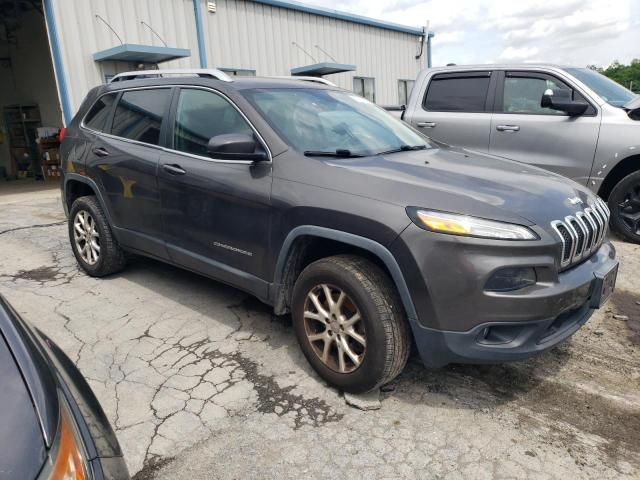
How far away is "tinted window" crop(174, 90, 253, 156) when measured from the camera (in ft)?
11.0

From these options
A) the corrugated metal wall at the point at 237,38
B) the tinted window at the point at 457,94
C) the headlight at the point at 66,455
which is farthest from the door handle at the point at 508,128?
the corrugated metal wall at the point at 237,38

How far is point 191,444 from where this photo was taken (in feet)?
8.14

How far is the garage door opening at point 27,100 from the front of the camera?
1416 cm

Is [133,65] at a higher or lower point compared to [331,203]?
higher

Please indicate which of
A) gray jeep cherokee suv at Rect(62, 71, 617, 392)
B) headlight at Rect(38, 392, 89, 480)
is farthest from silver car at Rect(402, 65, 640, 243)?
headlight at Rect(38, 392, 89, 480)

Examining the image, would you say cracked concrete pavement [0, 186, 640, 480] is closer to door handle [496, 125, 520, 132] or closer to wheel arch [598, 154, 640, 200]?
wheel arch [598, 154, 640, 200]

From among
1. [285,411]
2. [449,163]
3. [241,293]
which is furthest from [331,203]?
[241,293]

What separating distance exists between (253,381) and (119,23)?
424 inches

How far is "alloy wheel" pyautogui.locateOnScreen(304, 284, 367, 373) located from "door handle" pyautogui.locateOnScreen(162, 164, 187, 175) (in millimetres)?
1381

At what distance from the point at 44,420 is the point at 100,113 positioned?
12.7 feet

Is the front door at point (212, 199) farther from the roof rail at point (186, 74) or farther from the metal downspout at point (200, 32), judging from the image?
the metal downspout at point (200, 32)

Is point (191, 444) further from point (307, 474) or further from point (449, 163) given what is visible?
point (449, 163)

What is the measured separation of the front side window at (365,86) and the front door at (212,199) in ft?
48.3

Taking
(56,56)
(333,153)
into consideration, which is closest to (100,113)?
(333,153)
